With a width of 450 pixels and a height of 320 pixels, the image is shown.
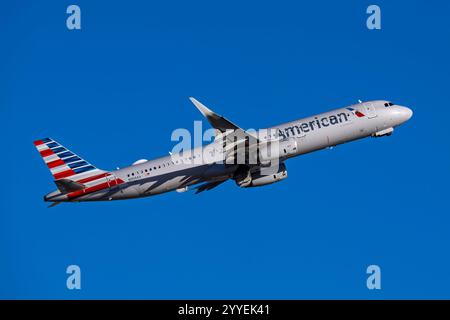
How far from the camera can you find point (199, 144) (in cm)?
6662

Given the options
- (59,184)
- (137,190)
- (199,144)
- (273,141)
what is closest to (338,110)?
(273,141)

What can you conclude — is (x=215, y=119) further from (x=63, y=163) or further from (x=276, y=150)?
(x=63, y=163)

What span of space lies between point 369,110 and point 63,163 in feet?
Answer: 100

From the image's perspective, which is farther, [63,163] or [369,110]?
[369,110]

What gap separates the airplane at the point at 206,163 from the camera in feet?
213

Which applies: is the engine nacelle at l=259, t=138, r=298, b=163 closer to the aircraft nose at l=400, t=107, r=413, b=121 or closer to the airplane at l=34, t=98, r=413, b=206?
the airplane at l=34, t=98, r=413, b=206

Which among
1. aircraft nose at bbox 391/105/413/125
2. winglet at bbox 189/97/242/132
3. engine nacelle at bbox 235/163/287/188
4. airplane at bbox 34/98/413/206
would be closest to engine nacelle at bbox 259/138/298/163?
airplane at bbox 34/98/413/206

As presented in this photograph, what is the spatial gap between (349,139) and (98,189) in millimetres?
24973

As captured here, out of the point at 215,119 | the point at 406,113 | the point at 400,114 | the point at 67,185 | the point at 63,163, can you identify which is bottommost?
the point at 67,185

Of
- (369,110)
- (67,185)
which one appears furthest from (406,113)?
(67,185)

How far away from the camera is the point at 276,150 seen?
64.8 m

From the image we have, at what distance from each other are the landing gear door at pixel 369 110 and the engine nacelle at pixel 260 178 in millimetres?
9863

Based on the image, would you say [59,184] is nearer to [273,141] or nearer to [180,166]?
[180,166]

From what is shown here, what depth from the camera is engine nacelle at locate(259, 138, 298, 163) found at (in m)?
64.8
